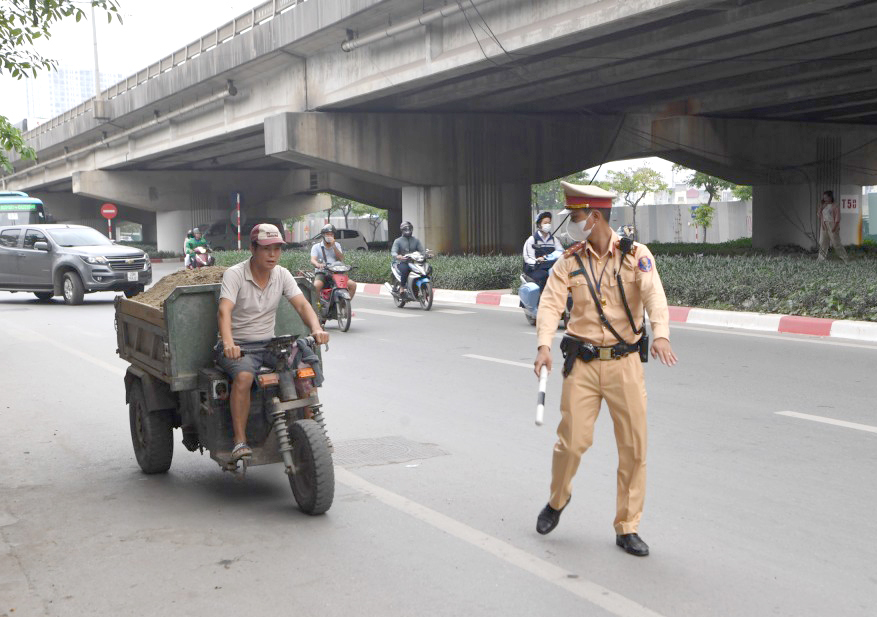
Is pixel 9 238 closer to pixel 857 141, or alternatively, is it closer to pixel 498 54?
pixel 498 54

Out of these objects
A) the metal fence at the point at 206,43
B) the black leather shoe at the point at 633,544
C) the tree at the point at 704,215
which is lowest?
the black leather shoe at the point at 633,544

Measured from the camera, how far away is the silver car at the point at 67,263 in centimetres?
2117

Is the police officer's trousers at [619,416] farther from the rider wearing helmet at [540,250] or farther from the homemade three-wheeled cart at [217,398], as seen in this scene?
the rider wearing helmet at [540,250]

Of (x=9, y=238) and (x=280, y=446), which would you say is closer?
(x=280, y=446)

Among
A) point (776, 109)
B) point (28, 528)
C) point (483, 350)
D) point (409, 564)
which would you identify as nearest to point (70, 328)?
point (483, 350)

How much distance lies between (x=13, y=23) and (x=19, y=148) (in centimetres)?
103

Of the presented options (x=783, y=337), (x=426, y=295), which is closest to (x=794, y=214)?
(x=426, y=295)

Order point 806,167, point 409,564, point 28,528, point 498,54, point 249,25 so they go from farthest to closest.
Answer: point 806,167
point 249,25
point 498,54
point 28,528
point 409,564

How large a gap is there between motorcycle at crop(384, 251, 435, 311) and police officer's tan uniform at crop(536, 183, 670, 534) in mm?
12900

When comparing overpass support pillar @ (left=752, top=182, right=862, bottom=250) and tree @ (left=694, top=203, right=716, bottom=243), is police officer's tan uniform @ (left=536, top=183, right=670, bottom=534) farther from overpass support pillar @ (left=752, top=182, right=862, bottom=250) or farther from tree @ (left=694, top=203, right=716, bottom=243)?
tree @ (left=694, top=203, right=716, bottom=243)

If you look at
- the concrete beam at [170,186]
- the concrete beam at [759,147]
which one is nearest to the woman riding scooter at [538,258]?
the concrete beam at [759,147]

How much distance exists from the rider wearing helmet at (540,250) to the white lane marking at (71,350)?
5767mm

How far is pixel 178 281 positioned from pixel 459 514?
10.1 feet

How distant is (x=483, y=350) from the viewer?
1212 centimetres
